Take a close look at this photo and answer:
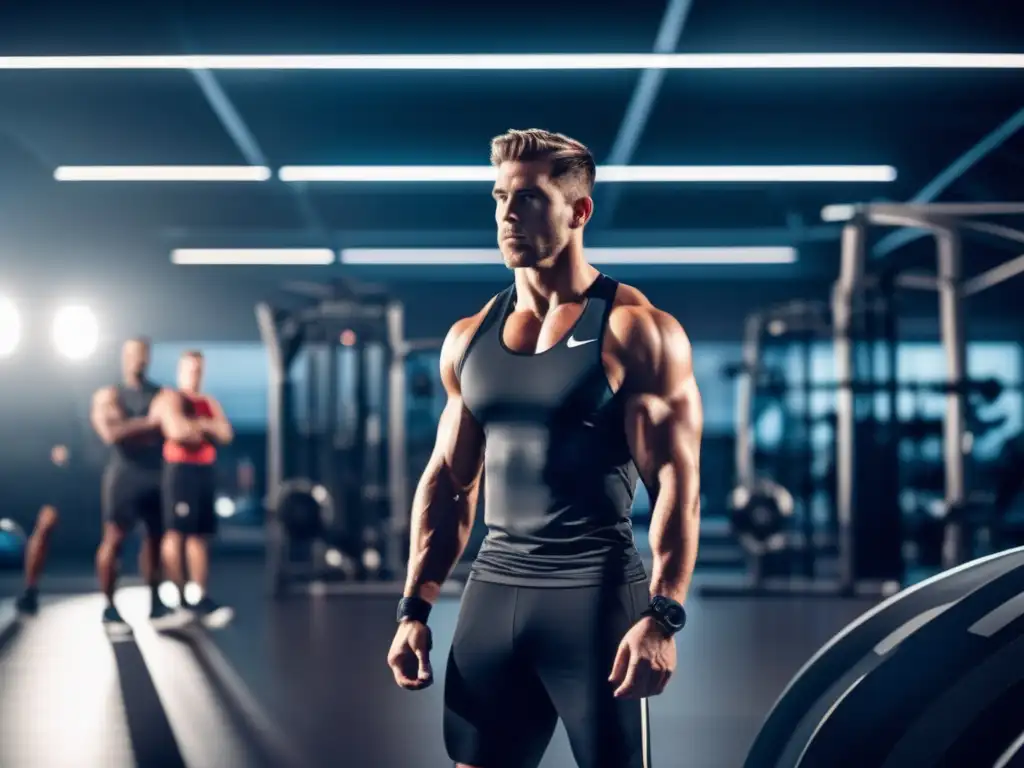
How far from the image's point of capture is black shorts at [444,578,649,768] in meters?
1.36

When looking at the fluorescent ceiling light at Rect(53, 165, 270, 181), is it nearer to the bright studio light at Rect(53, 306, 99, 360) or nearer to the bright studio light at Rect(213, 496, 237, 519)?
the bright studio light at Rect(53, 306, 99, 360)

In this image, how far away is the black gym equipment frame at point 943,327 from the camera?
4961mm

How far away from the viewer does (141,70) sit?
4.88 meters

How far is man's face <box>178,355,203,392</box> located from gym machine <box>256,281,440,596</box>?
1.43 meters

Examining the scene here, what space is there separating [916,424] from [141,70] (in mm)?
4135

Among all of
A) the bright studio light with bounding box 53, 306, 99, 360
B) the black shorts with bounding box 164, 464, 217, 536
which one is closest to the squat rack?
the black shorts with bounding box 164, 464, 217, 536

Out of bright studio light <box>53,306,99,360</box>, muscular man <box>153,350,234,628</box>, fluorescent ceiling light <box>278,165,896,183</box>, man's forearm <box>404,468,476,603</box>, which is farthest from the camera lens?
bright studio light <box>53,306,99,360</box>

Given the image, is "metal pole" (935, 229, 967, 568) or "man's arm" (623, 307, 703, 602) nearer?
"man's arm" (623, 307, 703, 602)

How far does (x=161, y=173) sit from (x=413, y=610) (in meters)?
5.95

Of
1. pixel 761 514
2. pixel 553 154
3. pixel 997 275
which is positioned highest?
pixel 997 275

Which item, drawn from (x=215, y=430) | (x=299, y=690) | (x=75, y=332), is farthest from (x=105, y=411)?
(x=75, y=332)

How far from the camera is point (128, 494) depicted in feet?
15.1

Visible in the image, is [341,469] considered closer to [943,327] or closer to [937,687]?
[943,327]

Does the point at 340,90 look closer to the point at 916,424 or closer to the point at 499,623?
the point at 916,424
